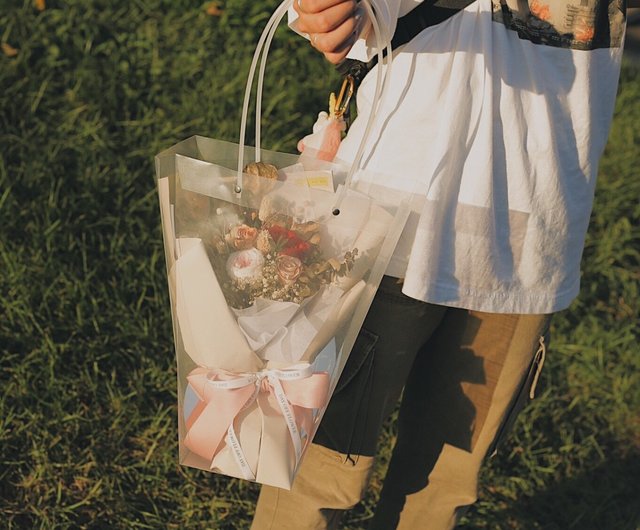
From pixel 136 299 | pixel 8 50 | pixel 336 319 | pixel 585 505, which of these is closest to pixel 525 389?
pixel 336 319

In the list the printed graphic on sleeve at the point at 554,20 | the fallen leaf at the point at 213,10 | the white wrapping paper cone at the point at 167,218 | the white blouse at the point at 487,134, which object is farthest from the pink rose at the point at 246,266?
the fallen leaf at the point at 213,10

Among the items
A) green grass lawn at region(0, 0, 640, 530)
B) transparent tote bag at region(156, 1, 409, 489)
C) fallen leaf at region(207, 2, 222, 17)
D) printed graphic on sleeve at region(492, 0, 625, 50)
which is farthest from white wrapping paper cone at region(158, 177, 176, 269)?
fallen leaf at region(207, 2, 222, 17)

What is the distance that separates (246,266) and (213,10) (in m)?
2.38

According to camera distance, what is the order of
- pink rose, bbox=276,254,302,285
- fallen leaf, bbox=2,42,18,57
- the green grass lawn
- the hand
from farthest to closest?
fallen leaf, bbox=2,42,18,57
the green grass lawn
pink rose, bbox=276,254,302,285
the hand

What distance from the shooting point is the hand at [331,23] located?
43.2 inches

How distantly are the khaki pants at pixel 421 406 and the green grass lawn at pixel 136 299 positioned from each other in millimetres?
599

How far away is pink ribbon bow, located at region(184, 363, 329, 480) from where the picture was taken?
49.9 inches

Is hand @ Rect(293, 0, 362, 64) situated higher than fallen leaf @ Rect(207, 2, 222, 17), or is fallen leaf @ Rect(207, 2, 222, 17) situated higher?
hand @ Rect(293, 0, 362, 64)

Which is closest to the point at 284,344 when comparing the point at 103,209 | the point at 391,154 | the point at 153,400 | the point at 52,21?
the point at 391,154

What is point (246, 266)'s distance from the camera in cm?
123

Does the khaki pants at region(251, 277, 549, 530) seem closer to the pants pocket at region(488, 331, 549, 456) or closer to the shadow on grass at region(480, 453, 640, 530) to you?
the pants pocket at region(488, 331, 549, 456)

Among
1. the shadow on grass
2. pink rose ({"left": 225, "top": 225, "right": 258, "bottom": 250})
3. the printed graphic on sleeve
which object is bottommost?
the shadow on grass

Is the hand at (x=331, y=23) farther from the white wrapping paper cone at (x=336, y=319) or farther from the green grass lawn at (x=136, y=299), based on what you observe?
the green grass lawn at (x=136, y=299)

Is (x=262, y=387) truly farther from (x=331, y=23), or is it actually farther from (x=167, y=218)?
(x=331, y=23)
